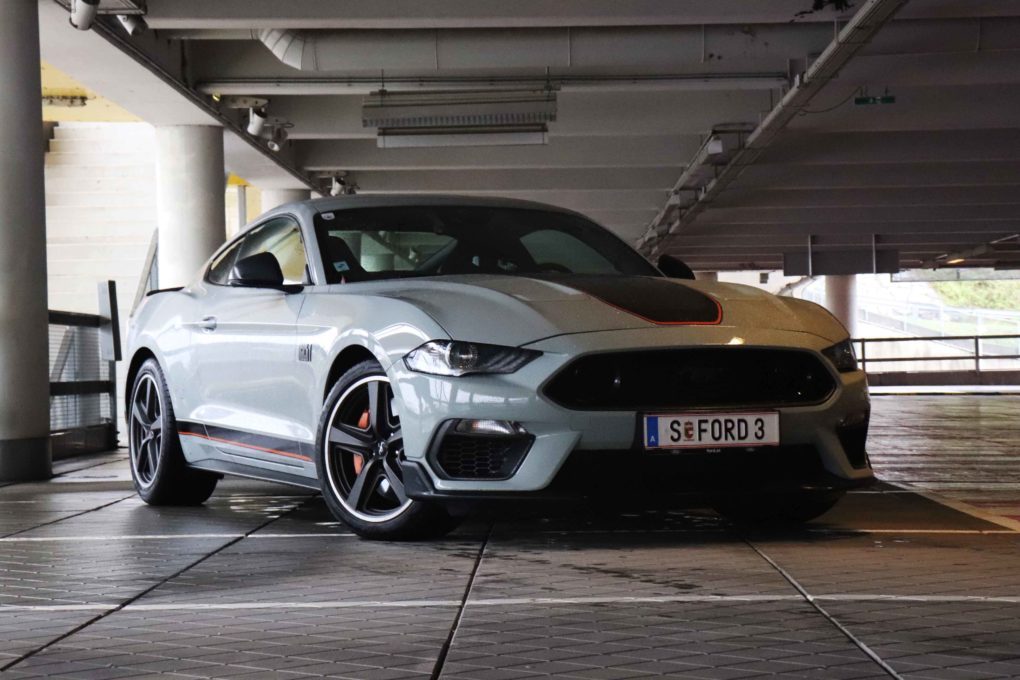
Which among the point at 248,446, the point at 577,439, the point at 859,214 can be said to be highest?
the point at 859,214

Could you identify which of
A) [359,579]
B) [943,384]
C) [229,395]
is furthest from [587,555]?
[943,384]

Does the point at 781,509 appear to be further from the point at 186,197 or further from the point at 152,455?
the point at 186,197

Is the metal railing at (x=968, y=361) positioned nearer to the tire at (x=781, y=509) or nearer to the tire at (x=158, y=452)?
the tire at (x=158, y=452)

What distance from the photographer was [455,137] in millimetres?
17000

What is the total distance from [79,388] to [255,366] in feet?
22.5

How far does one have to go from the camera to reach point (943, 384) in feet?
104

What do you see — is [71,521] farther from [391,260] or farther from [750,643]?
[750,643]

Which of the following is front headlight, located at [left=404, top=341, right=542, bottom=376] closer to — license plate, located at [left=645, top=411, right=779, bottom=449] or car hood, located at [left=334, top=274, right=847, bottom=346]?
car hood, located at [left=334, top=274, right=847, bottom=346]

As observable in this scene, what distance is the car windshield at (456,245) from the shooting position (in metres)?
5.88

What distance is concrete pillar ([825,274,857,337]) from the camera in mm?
48281

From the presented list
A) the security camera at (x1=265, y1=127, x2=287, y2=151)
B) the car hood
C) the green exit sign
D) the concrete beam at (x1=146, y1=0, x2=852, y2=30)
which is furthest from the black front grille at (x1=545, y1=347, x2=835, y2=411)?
the security camera at (x1=265, y1=127, x2=287, y2=151)

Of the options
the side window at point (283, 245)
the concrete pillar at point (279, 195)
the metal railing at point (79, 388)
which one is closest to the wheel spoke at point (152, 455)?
the side window at point (283, 245)

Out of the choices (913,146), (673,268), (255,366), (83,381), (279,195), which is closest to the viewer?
(255,366)

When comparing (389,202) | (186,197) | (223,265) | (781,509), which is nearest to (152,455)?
(223,265)
